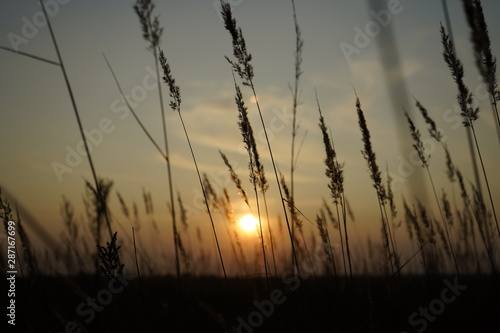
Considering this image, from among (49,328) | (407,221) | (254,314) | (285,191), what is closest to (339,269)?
(407,221)

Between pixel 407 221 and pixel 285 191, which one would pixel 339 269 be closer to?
pixel 407 221

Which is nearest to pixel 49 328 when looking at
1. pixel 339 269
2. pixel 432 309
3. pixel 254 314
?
pixel 254 314

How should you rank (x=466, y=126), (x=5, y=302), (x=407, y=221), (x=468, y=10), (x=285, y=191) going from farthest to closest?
(x=407, y=221)
(x=285, y=191)
(x=466, y=126)
(x=5, y=302)
(x=468, y=10)

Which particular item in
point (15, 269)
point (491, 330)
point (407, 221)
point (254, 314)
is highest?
point (407, 221)

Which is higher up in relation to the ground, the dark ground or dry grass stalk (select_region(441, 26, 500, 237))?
dry grass stalk (select_region(441, 26, 500, 237))

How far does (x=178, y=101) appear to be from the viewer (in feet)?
9.60

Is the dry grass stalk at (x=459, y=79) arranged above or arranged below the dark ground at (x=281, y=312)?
above

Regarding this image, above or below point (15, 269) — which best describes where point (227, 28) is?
above

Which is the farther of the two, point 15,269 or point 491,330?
point 15,269

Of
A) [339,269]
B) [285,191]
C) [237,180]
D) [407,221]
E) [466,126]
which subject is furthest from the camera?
[407,221]

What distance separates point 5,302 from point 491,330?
Answer: 319cm

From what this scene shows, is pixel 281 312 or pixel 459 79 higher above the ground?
pixel 459 79

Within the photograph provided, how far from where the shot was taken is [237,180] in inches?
131

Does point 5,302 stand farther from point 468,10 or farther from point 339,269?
point 339,269
